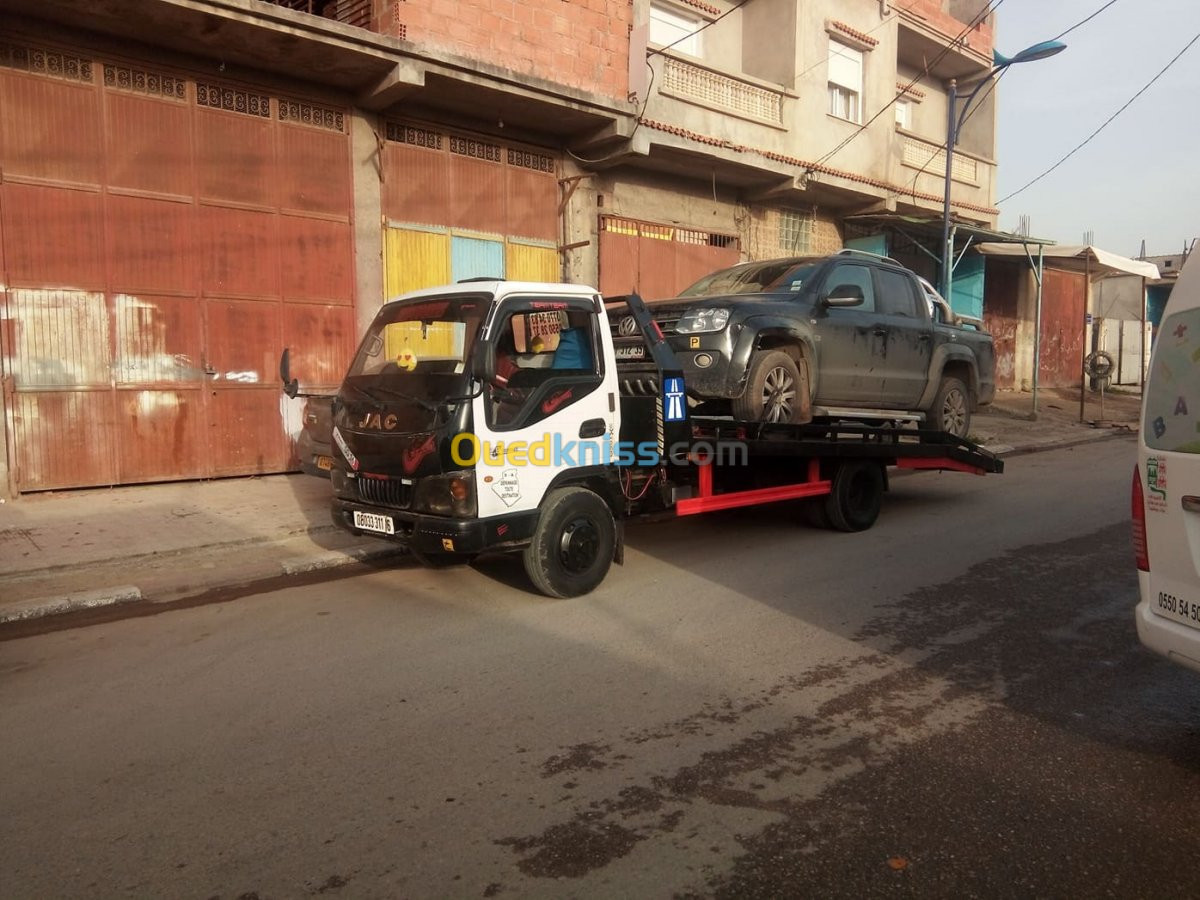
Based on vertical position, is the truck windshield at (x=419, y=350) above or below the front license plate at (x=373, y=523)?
above

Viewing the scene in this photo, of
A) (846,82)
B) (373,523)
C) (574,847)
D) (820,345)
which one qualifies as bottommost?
(574,847)

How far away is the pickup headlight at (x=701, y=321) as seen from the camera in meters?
7.18

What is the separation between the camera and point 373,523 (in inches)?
234

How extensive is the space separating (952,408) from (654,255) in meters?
6.88

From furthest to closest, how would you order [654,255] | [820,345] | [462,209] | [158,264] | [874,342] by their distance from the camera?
1. [654,255]
2. [462,209]
3. [158,264]
4. [874,342]
5. [820,345]

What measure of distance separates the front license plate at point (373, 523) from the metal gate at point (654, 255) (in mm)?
8944

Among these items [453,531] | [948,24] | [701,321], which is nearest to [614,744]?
[453,531]

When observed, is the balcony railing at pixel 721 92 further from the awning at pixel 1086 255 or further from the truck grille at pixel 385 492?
the truck grille at pixel 385 492

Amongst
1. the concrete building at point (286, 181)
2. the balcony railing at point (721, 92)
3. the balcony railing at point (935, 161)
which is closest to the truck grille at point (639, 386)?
the concrete building at point (286, 181)

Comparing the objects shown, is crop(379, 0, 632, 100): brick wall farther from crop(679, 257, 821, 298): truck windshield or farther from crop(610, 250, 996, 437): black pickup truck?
crop(610, 250, 996, 437): black pickup truck

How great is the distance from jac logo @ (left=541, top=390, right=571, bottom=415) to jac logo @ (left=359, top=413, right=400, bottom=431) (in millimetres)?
972

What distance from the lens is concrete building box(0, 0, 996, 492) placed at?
9.38 m

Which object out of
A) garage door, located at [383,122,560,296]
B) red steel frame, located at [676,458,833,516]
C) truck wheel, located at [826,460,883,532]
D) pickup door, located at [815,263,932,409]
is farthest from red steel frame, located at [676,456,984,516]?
garage door, located at [383,122,560,296]

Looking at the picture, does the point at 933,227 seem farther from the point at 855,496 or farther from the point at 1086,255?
the point at 855,496
